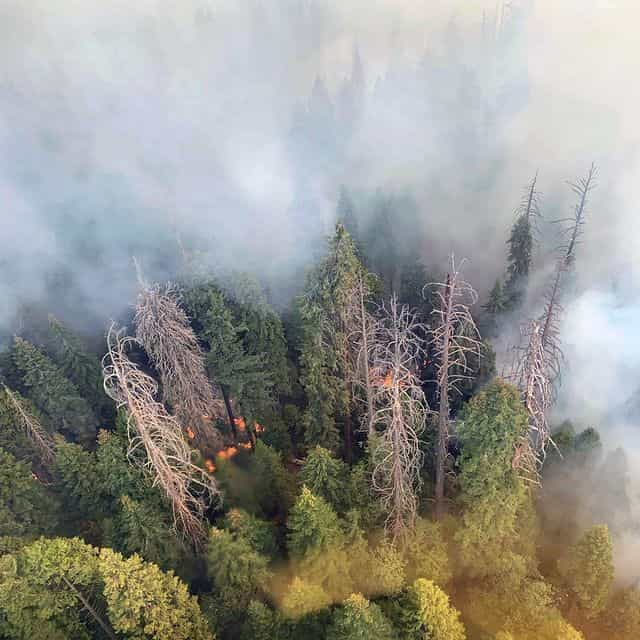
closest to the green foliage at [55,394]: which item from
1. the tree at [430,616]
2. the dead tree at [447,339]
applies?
the dead tree at [447,339]

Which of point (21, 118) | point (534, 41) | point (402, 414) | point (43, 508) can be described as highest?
point (534, 41)

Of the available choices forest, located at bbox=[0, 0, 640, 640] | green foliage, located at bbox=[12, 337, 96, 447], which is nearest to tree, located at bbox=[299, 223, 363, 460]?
forest, located at bbox=[0, 0, 640, 640]

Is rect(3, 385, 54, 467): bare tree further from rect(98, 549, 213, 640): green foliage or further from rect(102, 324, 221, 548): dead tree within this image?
rect(98, 549, 213, 640): green foliage

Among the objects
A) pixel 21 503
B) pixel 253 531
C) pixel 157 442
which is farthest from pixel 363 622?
pixel 21 503

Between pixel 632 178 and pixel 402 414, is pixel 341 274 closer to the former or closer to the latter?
pixel 402 414

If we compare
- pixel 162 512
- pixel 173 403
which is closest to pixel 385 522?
pixel 162 512

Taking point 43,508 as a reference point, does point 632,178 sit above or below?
above

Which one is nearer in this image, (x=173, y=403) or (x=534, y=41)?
(x=173, y=403)

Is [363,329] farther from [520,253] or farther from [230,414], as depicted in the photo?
[520,253]
